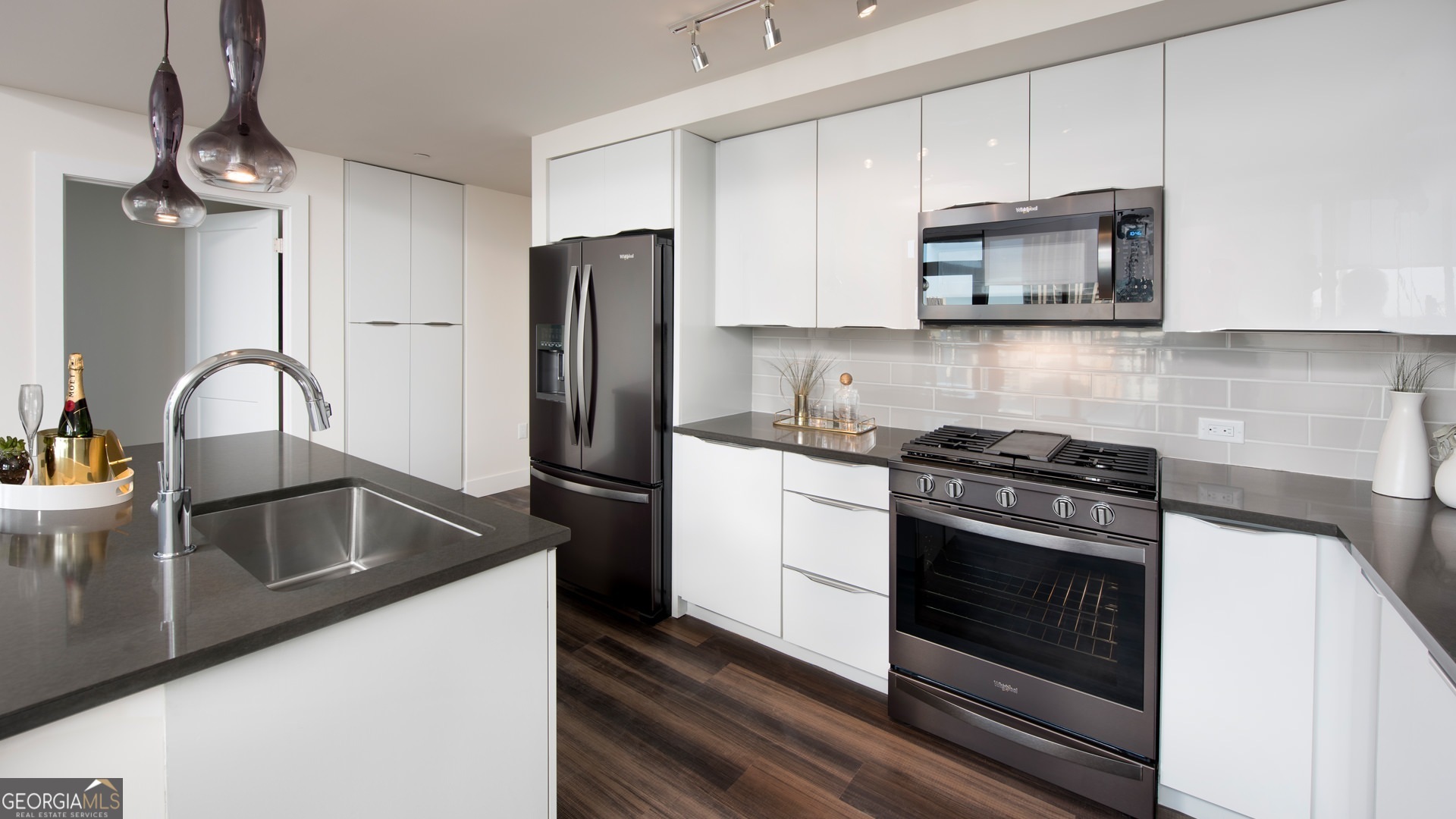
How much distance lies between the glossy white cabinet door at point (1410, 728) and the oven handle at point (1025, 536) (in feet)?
1.76

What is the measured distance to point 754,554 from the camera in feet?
9.04

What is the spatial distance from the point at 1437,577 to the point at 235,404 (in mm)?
5308

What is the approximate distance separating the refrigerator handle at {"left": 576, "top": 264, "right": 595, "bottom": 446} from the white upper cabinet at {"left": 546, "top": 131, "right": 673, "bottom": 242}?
298 millimetres

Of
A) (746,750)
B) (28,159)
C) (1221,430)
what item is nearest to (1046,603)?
(1221,430)

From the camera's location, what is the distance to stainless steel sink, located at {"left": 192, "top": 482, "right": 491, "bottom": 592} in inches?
63.9

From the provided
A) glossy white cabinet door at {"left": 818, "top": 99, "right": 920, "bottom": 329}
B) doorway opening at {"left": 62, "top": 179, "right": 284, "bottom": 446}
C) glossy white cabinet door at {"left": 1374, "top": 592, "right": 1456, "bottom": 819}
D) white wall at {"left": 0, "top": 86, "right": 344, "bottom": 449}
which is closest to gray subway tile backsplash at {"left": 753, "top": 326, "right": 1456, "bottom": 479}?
glossy white cabinet door at {"left": 818, "top": 99, "right": 920, "bottom": 329}

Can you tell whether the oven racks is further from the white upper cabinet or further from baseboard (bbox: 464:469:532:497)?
baseboard (bbox: 464:469:532:497)

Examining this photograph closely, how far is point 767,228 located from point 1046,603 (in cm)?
185

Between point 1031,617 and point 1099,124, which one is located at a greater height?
point 1099,124

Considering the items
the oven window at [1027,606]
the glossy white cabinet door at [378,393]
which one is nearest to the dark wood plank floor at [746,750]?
the oven window at [1027,606]

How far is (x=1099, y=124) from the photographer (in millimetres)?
2121

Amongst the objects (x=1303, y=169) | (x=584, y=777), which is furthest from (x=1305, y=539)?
(x=584, y=777)

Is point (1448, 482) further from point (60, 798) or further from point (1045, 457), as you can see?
point (60, 798)

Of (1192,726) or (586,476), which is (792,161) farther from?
(1192,726)
